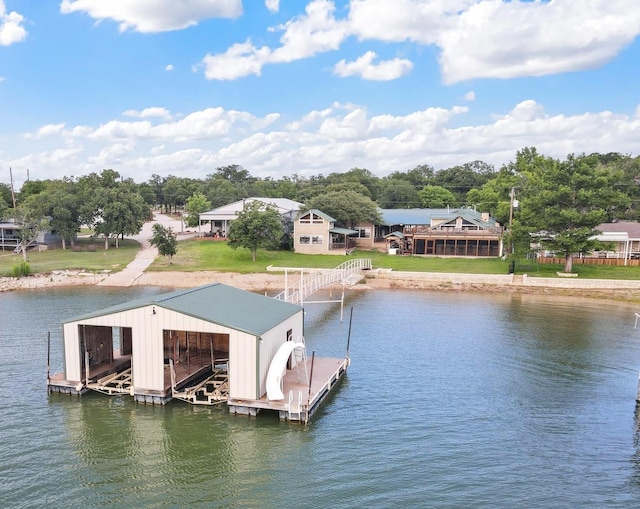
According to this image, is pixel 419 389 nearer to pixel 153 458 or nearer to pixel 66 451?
pixel 153 458

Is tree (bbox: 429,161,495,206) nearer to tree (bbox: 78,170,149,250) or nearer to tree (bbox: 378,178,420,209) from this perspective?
tree (bbox: 378,178,420,209)

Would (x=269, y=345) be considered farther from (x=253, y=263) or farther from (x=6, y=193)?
(x=6, y=193)

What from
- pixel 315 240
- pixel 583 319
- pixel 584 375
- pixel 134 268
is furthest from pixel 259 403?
pixel 315 240

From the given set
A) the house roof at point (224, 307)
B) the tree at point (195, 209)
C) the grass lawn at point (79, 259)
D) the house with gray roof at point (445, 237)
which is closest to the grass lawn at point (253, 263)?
the grass lawn at point (79, 259)

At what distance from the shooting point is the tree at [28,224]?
52.8 m

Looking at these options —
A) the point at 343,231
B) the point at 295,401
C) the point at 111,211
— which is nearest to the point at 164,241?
the point at 111,211

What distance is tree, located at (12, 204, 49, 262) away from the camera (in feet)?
173

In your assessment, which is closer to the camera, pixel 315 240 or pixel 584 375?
pixel 584 375

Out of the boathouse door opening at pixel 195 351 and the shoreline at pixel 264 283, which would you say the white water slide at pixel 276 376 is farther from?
the shoreline at pixel 264 283

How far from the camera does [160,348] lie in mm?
18281

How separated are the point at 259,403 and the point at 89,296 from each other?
27744 mm

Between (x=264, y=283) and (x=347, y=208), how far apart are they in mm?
19619

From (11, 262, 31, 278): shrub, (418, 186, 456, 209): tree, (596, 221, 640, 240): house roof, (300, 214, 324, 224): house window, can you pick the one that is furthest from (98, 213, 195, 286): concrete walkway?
(418, 186, 456, 209): tree

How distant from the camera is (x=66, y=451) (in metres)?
15.5
